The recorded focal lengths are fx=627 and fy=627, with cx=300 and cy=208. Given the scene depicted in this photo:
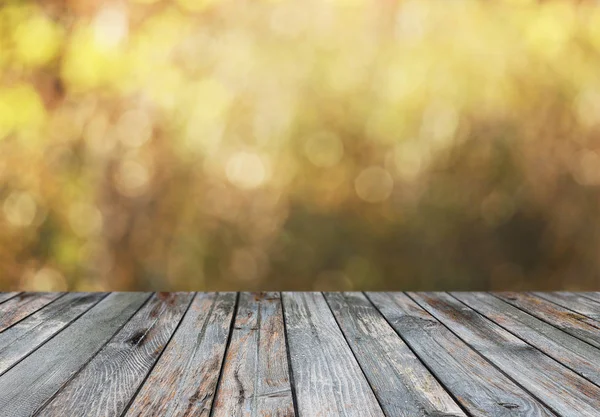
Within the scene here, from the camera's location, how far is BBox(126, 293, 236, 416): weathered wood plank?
46.9 inches

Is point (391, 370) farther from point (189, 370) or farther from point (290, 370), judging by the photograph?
point (189, 370)

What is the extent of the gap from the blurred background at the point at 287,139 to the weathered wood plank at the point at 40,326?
33 centimetres

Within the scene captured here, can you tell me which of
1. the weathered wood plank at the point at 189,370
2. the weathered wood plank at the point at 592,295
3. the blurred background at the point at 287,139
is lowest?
the weathered wood plank at the point at 189,370

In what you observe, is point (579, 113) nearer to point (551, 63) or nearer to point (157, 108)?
point (551, 63)

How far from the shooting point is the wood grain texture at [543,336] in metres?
1.50

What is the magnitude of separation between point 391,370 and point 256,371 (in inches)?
12.0

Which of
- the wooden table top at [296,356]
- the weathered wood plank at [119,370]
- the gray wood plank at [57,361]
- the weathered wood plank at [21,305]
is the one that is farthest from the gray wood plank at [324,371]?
the weathered wood plank at [21,305]

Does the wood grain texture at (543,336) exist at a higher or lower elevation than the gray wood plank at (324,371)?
higher

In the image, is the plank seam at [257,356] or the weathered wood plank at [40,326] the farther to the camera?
the weathered wood plank at [40,326]

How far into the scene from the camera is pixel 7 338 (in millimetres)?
1701

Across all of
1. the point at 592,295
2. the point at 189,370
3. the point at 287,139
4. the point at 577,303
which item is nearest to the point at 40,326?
the point at 189,370

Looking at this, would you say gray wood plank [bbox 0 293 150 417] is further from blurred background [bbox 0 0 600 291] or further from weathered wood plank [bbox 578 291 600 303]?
Answer: weathered wood plank [bbox 578 291 600 303]

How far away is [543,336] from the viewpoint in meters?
1.77

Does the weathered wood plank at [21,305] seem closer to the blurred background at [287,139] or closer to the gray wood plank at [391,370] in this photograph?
the blurred background at [287,139]
